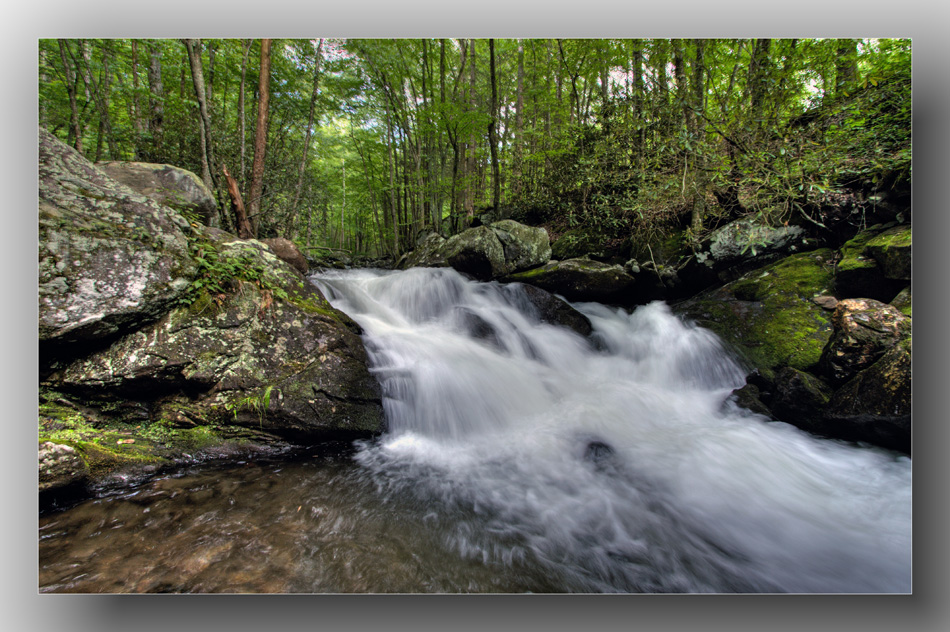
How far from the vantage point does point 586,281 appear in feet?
18.8

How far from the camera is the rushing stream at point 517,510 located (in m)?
1.58

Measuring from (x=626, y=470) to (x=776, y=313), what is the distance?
111 inches

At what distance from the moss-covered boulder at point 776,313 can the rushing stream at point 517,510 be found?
1.86 ft

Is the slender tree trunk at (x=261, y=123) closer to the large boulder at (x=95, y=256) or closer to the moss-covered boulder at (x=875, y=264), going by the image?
the large boulder at (x=95, y=256)

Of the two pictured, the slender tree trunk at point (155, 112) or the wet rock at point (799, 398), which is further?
the slender tree trunk at point (155, 112)

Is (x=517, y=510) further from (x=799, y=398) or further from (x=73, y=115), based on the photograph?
(x=73, y=115)

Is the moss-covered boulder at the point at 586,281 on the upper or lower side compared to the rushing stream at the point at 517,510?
upper

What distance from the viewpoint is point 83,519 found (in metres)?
1.69

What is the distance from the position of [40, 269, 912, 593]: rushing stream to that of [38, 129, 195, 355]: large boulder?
108cm

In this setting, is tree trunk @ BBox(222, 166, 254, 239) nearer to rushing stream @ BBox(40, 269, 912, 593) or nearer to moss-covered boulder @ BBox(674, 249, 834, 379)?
rushing stream @ BBox(40, 269, 912, 593)

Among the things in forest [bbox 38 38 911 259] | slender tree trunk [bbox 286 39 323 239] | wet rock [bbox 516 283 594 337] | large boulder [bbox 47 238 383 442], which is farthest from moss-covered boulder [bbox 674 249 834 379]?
slender tree trunk [bbox 286 39 323 239]

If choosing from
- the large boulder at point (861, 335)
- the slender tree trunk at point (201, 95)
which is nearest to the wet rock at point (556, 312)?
the large boulder at point (861, 335)

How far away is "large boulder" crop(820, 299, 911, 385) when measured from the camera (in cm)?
262
